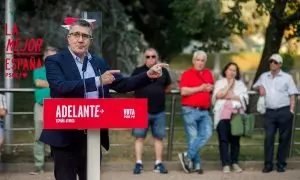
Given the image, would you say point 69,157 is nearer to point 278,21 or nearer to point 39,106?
point 39,106

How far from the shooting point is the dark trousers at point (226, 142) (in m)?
9.24

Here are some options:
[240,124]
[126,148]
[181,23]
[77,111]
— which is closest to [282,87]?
[240,124]

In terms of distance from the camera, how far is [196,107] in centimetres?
909

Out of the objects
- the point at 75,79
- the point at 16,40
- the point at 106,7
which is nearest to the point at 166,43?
the point at 106,7

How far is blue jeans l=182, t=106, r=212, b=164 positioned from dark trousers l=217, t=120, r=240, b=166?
200 mm

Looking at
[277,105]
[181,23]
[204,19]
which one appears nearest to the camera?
[277,105]

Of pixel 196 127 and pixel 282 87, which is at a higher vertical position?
pixel 282 87

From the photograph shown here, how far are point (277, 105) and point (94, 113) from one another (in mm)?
5681

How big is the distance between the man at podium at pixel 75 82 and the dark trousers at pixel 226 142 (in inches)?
190

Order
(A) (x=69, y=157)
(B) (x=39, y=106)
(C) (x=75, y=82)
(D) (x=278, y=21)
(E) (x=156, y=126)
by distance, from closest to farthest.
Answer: (C) (x=75, y=82) → (A) (x=69, y=157) → (B) (x=39, y=106) → (E) (x=156, y=126) → (D) (x=278, y=21)

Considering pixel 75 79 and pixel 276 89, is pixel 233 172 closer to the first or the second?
pixel 276 89

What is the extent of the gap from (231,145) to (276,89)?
1.09 meters

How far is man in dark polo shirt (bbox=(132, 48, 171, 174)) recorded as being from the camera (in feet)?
29.4

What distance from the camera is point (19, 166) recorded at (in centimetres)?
901
